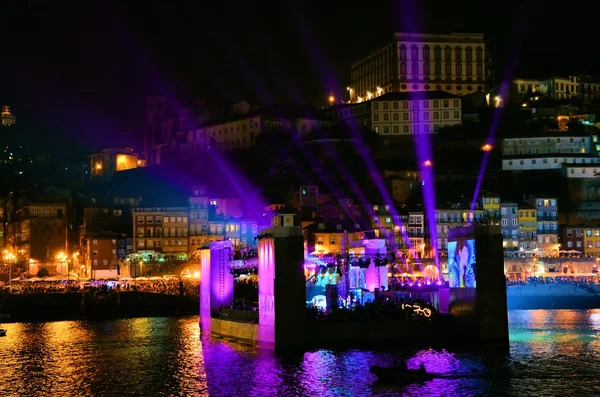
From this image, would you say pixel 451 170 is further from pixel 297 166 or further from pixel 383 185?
pixel 297 166

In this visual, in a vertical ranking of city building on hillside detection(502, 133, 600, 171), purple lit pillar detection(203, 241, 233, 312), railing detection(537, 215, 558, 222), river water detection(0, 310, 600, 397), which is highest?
city building on hillside detection(502, 133, 600, 171)

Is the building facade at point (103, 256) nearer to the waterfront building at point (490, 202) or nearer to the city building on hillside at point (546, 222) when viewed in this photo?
the waterfront building at point (490, 202)

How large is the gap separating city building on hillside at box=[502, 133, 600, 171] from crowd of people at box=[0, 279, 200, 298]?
45554 mm

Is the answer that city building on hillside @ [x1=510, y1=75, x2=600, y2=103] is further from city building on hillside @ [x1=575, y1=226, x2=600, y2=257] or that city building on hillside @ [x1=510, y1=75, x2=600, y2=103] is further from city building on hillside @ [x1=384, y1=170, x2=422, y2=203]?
city building on hillside @ [x1=575, y1=226, x2=600, y2=257]

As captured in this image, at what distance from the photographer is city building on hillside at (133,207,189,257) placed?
89.6 meters

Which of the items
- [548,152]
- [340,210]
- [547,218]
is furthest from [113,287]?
[548,152]

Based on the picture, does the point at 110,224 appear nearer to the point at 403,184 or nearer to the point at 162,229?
the point at 162,229

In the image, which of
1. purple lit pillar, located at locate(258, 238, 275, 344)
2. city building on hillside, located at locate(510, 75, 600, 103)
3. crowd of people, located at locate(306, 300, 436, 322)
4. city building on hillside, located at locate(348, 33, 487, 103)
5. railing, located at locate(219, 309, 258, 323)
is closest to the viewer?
purple lit pillar, located at locate(258, 238, 275, 344)

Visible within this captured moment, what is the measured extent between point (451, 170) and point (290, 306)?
6778 cm

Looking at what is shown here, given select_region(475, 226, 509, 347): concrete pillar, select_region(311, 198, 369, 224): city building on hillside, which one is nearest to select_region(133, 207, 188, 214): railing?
select_region(311, 198, 369, 224): city building on hillside

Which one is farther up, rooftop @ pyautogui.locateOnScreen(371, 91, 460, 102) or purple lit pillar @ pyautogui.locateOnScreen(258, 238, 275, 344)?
rooftop @ pyautogui.locateOnScreen(371, 91, 460, 102)

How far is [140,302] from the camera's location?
71.9m

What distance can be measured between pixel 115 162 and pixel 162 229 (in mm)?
53901

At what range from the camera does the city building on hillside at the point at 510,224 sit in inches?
3595
